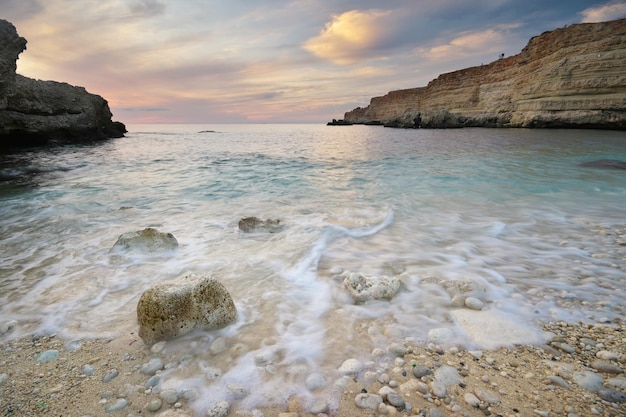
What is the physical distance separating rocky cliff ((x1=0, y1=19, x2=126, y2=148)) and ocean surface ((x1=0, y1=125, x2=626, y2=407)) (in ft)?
21.4

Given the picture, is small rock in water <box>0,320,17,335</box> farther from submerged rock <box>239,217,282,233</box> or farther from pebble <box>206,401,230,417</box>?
submerged rock <box>239,217,282,233</box>

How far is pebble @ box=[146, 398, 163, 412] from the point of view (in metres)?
1.74

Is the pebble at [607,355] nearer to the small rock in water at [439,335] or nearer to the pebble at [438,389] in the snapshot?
the small rock in water at [439,335]

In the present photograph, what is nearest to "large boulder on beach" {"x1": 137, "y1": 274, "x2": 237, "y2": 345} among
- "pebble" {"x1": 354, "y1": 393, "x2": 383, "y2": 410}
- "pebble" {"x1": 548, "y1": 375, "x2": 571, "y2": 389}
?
"pebble" {"x1": 354, "y1": 393, "x2": 383, "y2": 410}

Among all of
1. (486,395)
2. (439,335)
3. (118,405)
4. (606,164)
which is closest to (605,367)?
(486,395)

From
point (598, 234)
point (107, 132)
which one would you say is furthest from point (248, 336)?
point (107, 132)

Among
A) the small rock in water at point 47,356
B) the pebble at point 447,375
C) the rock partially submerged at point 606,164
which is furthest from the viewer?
the rock partially submerged at point 606,164

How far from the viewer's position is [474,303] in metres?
2.71

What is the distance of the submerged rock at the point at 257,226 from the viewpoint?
5.14 metres

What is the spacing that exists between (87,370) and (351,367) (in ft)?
6.03

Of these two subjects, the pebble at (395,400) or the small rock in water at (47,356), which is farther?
the small rock in water at (47,356)

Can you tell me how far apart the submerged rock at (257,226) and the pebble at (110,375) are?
3.17m

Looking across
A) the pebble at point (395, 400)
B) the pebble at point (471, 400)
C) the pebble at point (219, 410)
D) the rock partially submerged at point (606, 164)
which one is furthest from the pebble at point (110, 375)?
the rock partially submerged at point (606, 164)

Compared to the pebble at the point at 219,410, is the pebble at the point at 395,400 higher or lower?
higher
